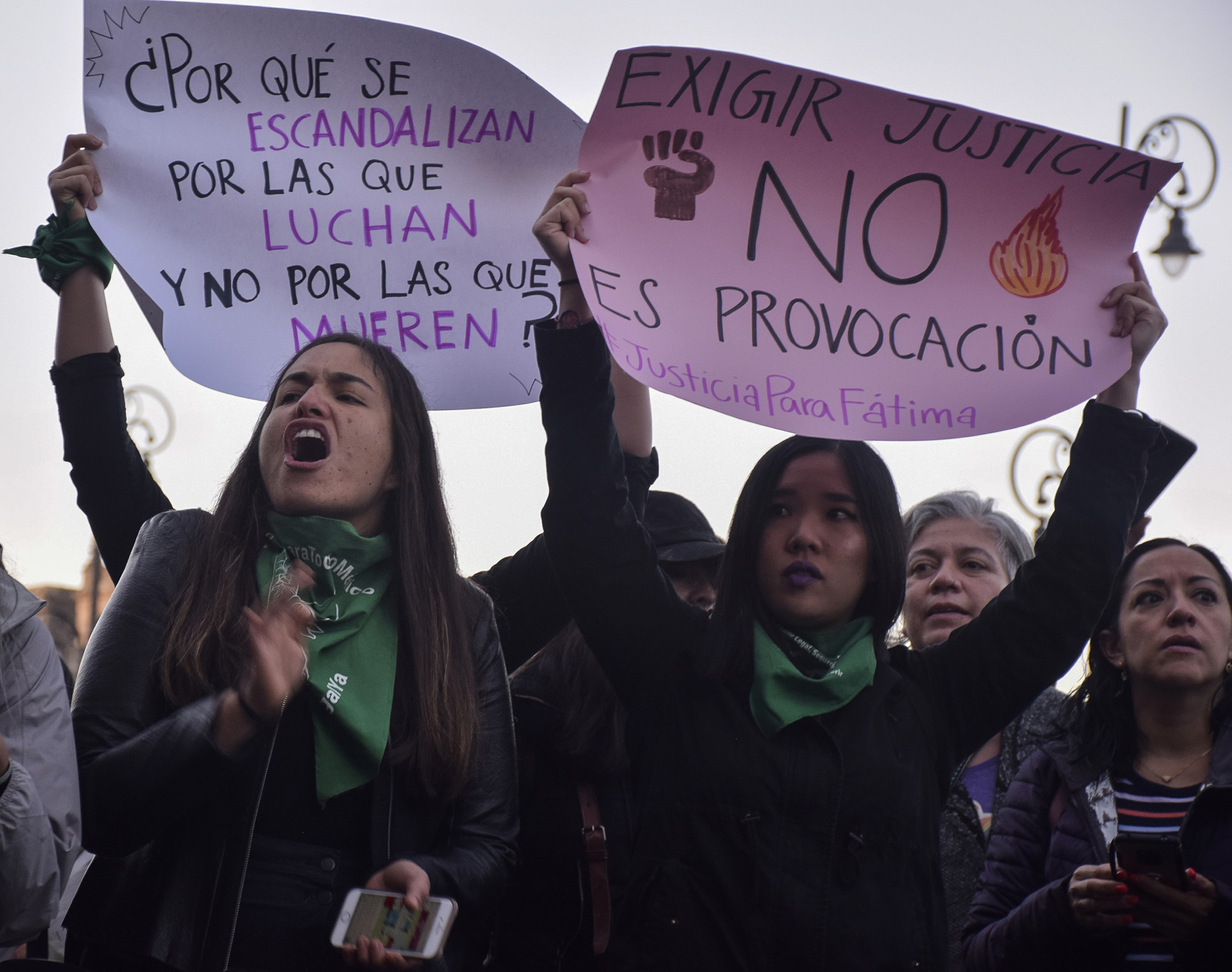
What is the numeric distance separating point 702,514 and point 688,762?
1.27 meters

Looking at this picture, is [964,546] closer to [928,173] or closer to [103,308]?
[928,173]

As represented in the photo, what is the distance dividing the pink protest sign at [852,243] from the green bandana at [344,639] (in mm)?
717

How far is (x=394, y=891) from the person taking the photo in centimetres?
202

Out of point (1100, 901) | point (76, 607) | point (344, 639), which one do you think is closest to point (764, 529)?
point (344, 639)

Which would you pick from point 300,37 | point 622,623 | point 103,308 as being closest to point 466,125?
point 300,37

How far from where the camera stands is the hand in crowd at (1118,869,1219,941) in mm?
2467

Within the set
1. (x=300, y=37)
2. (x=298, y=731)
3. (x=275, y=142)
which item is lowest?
(x=298, y=731)

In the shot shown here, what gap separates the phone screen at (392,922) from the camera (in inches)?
75.6

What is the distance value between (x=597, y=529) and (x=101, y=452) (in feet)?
3.33

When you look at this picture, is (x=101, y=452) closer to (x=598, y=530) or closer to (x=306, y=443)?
(x=306, y=443)

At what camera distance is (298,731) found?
225 centimetres

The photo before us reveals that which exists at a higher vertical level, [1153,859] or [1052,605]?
[1052,605]

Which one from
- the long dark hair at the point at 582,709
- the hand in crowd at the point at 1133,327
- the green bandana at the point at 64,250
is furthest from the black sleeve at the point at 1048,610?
the green bandana at the point at 64,250

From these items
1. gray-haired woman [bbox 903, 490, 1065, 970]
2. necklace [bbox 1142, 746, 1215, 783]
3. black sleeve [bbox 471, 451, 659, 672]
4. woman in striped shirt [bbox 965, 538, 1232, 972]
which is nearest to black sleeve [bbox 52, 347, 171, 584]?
black sleeve [bbox 471, 451, 659, 672]
